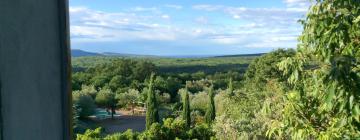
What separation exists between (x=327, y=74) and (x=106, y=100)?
3030 cm

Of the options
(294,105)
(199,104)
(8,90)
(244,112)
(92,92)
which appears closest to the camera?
(8,90)

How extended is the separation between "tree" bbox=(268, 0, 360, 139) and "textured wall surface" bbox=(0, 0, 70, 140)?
128cm

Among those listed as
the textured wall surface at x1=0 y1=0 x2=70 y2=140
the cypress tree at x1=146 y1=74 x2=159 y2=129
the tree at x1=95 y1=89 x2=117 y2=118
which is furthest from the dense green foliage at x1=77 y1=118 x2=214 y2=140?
the tree at x1=95 y1=89 x2=117 y2=118

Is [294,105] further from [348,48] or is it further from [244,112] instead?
[244,112]

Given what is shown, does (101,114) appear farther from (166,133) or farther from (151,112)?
(166,133)

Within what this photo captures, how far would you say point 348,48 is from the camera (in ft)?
7.24

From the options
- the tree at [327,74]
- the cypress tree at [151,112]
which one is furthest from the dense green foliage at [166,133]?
the tree at [327,74]

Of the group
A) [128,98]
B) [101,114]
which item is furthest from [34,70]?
[128,98]

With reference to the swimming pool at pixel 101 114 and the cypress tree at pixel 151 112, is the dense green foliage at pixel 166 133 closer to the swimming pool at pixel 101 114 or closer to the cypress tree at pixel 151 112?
the cypress tree at pixel 151 112

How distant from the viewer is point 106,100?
31.4m

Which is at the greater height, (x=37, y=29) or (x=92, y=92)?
(x=37, y=29)

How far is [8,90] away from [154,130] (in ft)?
40.5

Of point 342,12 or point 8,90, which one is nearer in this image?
point 8,90

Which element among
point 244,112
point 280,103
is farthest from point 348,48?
point 244,112
